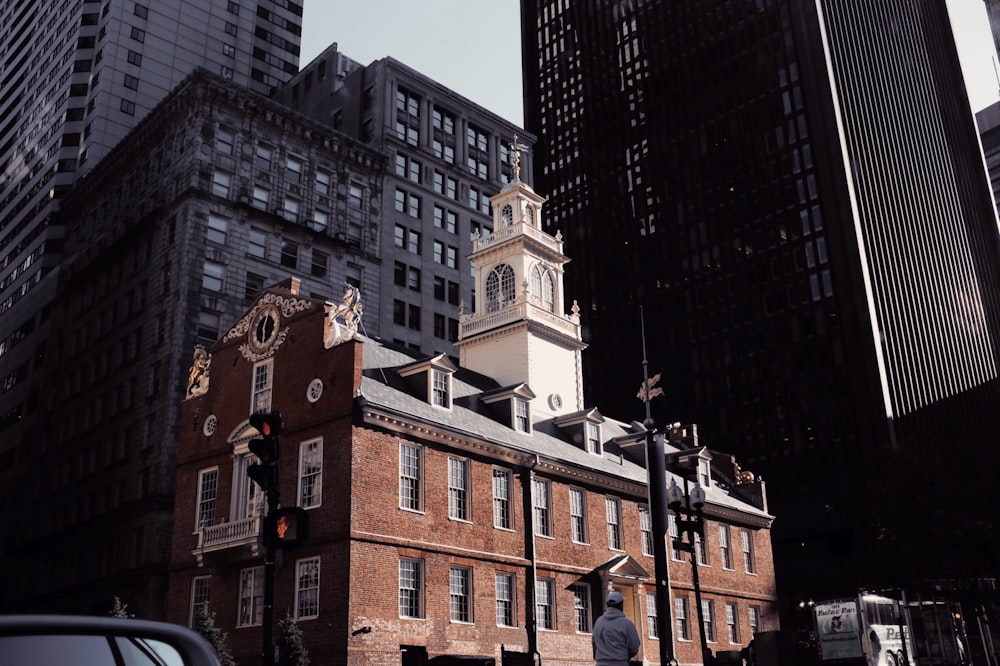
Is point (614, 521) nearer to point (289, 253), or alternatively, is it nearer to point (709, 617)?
point (709, 617)

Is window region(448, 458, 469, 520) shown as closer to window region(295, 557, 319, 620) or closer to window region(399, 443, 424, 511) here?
window region(399, 443, 424, 511)

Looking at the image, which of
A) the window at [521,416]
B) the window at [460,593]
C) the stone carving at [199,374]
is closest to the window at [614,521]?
the window at [521,416]

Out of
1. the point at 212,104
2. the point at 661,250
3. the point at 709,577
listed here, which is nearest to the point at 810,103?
the point at 661,250

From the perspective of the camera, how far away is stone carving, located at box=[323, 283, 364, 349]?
117 ft

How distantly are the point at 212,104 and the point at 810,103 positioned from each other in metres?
66.1

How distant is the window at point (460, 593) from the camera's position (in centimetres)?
3534

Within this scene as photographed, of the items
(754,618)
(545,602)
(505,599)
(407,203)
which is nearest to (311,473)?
(505,599)

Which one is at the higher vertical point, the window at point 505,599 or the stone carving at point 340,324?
the stone carving at point 340,324

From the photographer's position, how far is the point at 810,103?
106 meters

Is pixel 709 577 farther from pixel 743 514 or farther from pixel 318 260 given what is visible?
pixel 318 260

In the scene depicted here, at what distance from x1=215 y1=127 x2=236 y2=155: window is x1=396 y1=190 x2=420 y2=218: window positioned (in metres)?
16.0

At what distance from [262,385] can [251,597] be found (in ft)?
26.2

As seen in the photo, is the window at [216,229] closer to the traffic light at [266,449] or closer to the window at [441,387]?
the window at [441,387]


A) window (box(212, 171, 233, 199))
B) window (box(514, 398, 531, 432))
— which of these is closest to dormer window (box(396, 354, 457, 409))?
window (box(514, 398, 531, 432))
